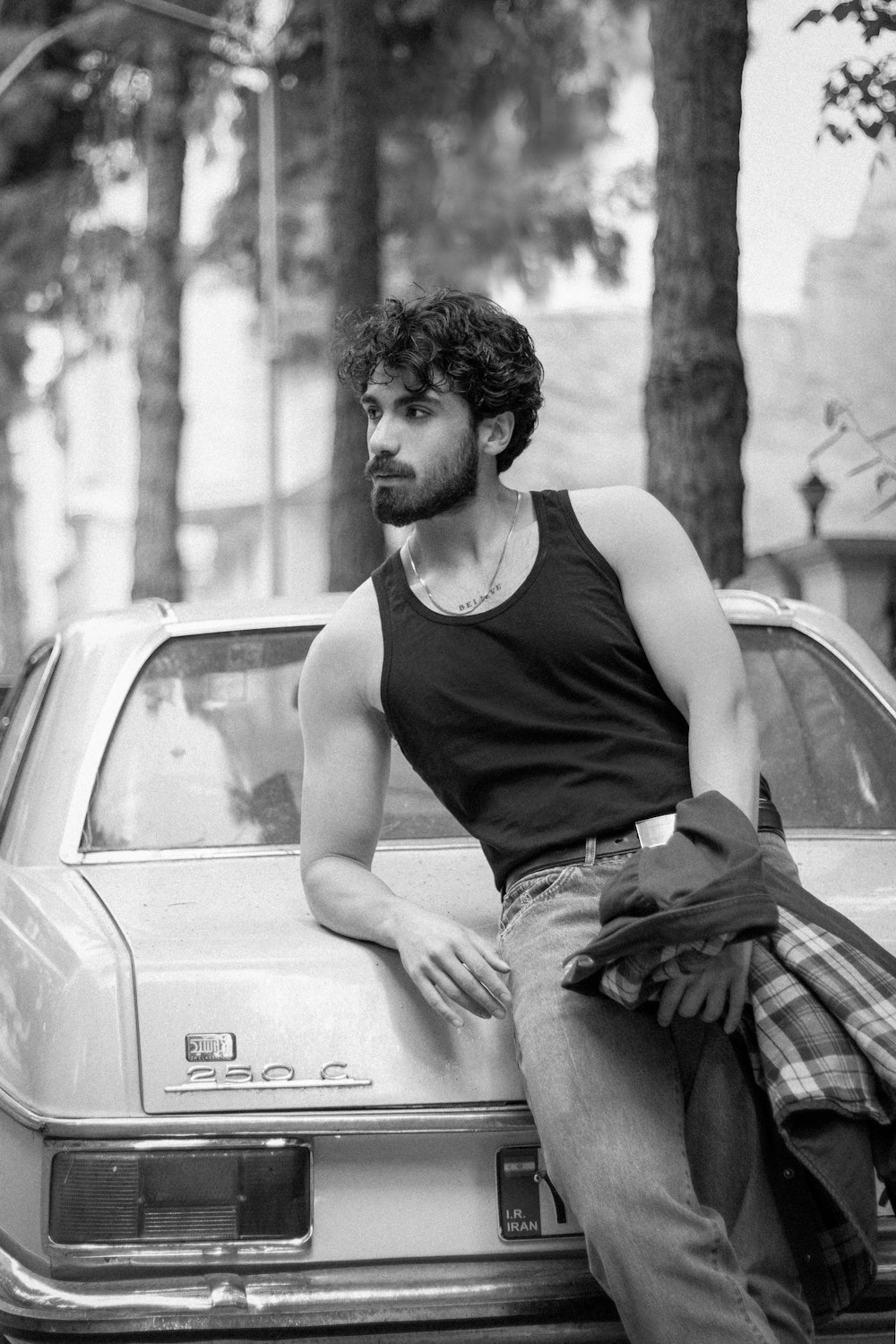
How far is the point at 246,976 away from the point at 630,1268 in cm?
69

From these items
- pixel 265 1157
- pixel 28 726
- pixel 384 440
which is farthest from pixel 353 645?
pixel 28 726

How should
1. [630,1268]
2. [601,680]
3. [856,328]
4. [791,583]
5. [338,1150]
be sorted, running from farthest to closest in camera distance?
[856,328]
[791,583]
[601,680]
[338,1150]
[630,1268]

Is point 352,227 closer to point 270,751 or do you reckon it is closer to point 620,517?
point 270,751

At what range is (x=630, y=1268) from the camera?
100 inches

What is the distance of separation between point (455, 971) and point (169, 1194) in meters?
0.51

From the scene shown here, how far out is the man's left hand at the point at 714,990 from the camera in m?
2.60

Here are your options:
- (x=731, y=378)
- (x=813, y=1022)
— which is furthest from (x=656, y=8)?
(x=813, y=1022)

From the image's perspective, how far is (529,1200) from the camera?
2742 millimetres

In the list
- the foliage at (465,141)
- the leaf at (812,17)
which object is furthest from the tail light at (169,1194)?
the foliage at (465,141)

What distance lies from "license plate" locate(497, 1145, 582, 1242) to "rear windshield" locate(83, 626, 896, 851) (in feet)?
3.55

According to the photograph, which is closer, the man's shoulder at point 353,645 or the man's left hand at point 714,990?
the man's left hand at point 714,990

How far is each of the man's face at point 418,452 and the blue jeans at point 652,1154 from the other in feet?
2.23

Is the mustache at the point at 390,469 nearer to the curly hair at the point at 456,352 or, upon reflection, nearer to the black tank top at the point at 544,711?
the curly hair at the point at 456,352

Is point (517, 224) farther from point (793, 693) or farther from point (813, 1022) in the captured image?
point (813, 1022)
